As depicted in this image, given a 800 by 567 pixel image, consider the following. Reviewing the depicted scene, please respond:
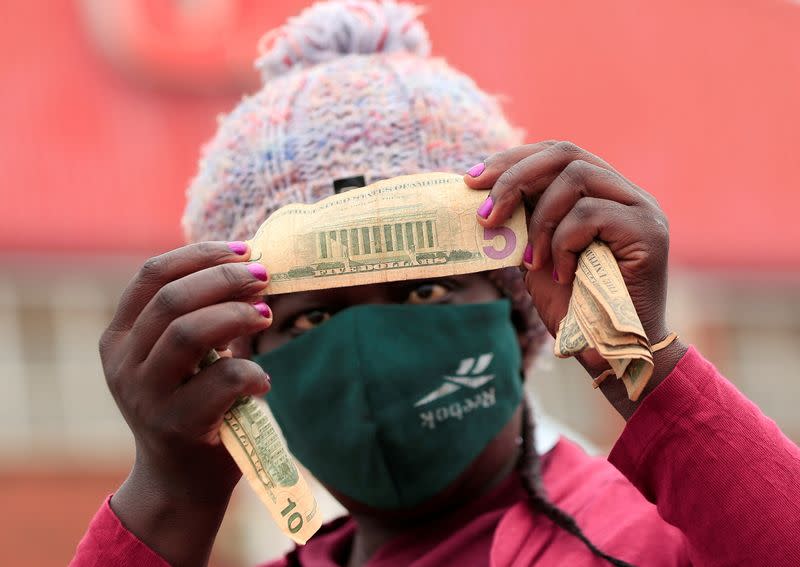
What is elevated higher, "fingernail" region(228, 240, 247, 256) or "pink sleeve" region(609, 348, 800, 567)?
"fingernail" region(228, 240, 247, 256)

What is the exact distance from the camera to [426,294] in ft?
8.13

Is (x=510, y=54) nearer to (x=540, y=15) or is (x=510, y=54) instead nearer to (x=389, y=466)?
(x=540, y=15)

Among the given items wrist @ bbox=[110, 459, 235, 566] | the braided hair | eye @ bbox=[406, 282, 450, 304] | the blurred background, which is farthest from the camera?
the blurred background

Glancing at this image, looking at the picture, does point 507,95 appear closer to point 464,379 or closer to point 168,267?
point 464,379

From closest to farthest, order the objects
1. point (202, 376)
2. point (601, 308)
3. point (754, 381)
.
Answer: point (601, 308), point (202, 376), point (754, 381)

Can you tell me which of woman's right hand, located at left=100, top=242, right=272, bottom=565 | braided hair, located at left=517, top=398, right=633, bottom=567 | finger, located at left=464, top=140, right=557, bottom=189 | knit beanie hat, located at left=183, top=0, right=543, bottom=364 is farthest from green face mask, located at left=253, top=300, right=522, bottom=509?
finger, located at left=464, top=140, right=557, bottom=189

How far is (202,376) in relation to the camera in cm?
193

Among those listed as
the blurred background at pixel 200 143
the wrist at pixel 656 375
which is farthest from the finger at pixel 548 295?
the blurred background at pixel 200 143

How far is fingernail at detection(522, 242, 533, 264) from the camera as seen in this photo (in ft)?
6.41

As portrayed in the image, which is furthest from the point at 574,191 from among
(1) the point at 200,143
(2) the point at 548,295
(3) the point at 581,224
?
(1) the point at 200,143

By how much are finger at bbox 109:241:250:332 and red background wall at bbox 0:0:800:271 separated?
7431 mm

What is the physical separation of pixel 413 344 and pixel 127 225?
7.35m

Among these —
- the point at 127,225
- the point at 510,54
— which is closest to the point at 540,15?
the point at 510,54

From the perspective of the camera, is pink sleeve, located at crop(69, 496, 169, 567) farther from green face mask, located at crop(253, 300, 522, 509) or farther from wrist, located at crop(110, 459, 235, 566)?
green face mask, located at crop(253, 300, 522, 509)
